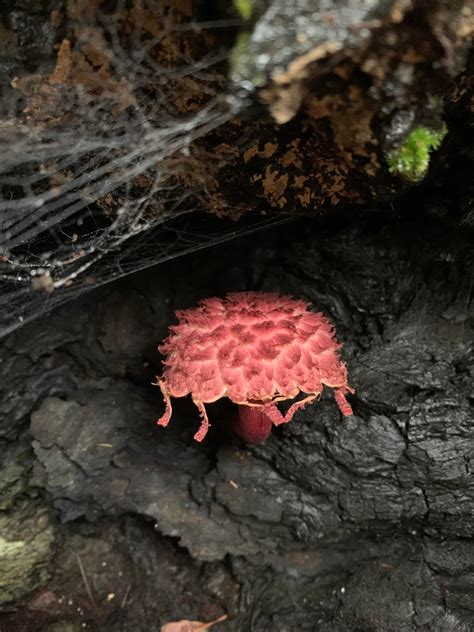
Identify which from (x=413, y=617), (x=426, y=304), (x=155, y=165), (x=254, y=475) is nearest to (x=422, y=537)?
(x=413, y=617)

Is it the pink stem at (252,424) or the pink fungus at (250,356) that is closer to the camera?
the pink fungus at (250,356)

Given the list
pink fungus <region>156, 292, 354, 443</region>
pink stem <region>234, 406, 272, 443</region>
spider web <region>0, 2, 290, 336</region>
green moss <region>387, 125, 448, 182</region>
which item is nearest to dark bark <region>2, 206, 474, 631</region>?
pink stem <region>234, 406, 272, 443</region>

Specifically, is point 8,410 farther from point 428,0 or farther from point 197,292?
point 428,0

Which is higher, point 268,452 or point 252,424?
point 252,424

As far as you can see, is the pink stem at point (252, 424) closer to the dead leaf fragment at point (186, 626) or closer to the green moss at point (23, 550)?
the dead leaf fragment at point (186, 626)

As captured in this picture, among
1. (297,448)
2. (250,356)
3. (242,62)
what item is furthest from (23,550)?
(242,62)

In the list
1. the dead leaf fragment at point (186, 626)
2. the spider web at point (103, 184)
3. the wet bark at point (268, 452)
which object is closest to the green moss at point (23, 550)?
the wet bark at point (268, 452)

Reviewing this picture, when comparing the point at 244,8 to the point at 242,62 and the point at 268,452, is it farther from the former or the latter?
the point at 268,452

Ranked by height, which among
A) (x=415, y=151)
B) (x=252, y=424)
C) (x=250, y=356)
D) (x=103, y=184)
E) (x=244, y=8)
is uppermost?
(x=244, y=8)
